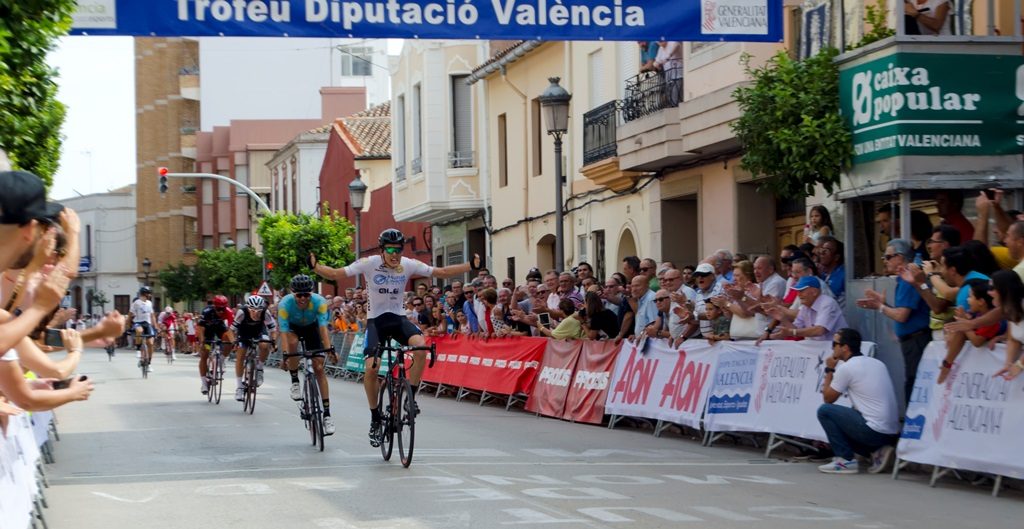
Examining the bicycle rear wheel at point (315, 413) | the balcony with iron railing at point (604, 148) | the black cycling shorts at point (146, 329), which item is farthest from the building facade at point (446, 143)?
the bicycle rear wheel at point (315, 413)

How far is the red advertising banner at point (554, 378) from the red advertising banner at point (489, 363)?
32 cm

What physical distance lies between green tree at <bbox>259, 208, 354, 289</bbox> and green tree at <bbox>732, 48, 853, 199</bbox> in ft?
106

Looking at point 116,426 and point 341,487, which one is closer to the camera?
point 341,487

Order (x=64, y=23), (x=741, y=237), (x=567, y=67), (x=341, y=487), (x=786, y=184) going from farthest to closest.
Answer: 1. (x=567, y=67)
2. (x=741, y=237)
3. (x=786, y=184)
4. (x=64, y=23)
5. (x=341, y=487)

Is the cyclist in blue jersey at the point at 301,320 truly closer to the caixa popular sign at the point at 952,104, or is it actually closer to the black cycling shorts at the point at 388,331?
the black cycling shorts at the point at 388,331

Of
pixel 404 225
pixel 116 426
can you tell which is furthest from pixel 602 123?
pixel 404 225

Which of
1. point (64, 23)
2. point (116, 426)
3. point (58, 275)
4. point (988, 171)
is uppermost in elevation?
point (64, 23)

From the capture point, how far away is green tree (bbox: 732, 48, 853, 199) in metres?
16.2

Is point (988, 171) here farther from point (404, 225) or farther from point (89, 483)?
point (404, 225)

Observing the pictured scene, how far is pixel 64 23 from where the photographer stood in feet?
48.4

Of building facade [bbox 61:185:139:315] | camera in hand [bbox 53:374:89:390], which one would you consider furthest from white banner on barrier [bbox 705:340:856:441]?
building facade [bbox 61:185:139:315]

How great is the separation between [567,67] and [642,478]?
2022 cm

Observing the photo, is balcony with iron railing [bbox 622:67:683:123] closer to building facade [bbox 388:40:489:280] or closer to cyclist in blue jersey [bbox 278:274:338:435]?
cyclist in blue jersey [bbox 278:274:338:435]

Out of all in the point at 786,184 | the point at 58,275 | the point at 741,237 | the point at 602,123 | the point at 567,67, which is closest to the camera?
the point at 58,275
